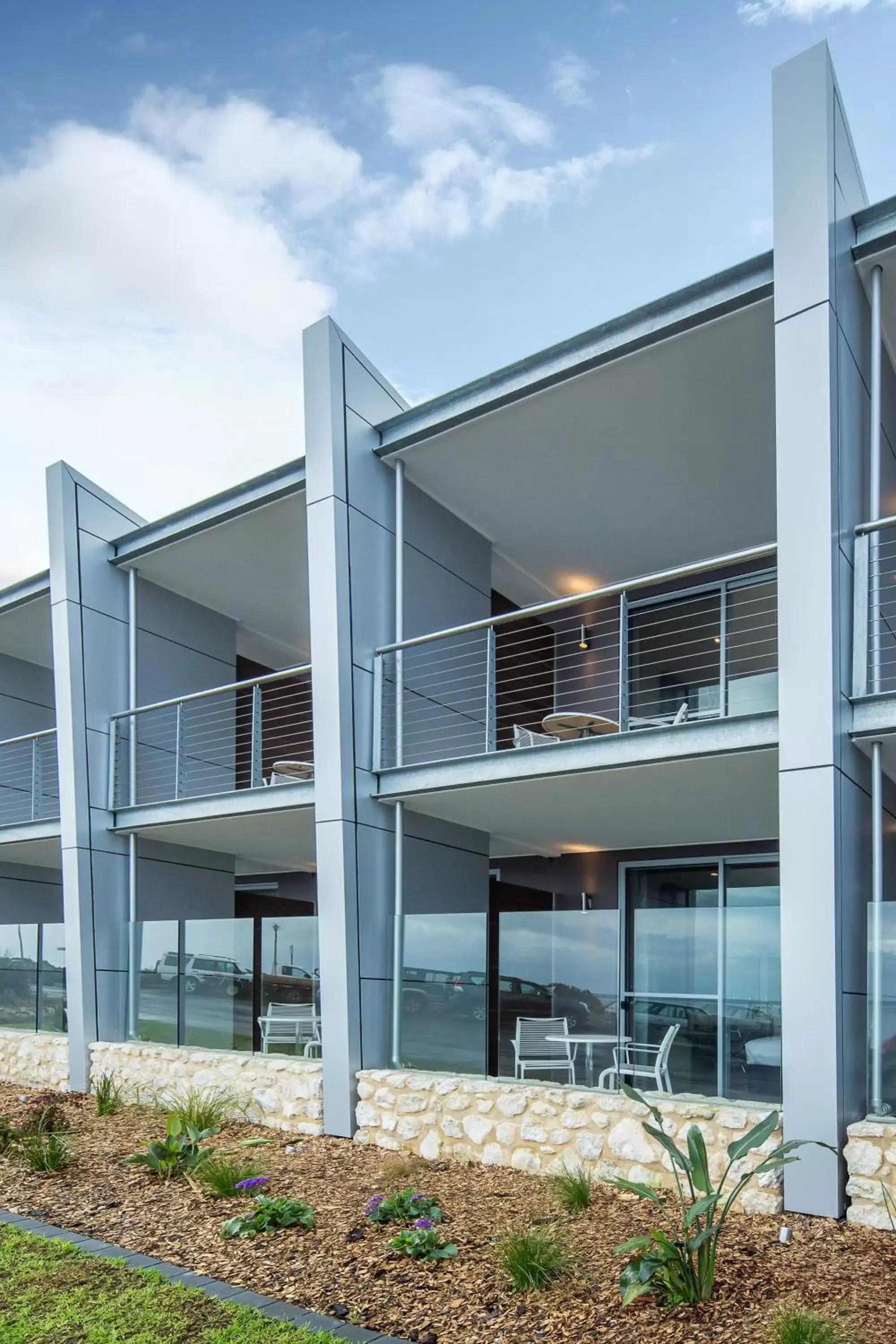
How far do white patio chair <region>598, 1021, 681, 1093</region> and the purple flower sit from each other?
8.21 feet

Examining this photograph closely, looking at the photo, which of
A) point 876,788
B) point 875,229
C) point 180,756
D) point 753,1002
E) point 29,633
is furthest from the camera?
point 29,633

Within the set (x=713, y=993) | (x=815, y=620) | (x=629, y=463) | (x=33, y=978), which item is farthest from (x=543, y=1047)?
(x=33, y=978)

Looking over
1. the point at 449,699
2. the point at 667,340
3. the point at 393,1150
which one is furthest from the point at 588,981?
the point at 667,340

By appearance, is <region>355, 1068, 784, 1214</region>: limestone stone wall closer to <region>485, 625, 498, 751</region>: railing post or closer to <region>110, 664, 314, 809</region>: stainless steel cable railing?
<region>485, 625, 498, 751</region>: railing post

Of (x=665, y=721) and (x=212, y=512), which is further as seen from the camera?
(x=212, y=512)

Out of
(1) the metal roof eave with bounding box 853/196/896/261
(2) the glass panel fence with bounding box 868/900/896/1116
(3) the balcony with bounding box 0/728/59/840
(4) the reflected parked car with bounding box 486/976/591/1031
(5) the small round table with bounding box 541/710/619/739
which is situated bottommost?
(4) the reflected parked car with bounding box 486/976/591/1031

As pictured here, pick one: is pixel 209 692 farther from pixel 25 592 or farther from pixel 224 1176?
pixel 224 1176

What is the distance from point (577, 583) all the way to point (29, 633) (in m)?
8.13

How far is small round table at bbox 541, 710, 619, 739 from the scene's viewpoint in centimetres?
898

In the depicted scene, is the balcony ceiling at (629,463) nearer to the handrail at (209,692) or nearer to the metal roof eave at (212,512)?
the metal roof eave at (212,512)

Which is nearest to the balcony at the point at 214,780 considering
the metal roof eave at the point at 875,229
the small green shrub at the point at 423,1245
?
the small green shrub at the point at 423,1245

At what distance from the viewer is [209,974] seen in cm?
1042

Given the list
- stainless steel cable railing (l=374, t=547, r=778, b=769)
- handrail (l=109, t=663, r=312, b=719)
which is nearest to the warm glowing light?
stainless steel cable railing (l=374, t=547, r=778, b=769)

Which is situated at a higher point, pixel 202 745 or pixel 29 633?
pixel 29 633
